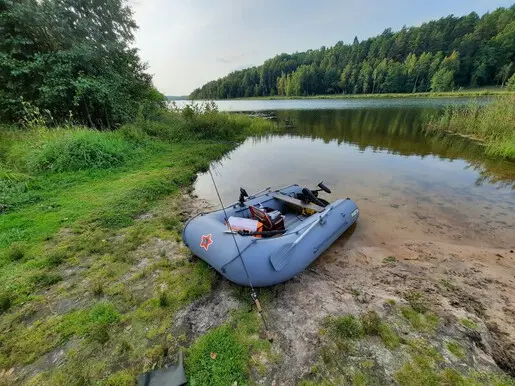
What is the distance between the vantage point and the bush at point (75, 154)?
22.1 ft

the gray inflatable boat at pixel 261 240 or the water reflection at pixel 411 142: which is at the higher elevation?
the gray inflatable boat at pixel 261 240

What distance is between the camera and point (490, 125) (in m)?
11.1

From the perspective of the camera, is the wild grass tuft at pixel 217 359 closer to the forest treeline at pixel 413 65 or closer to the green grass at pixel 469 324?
the green grass at pixel 469 324

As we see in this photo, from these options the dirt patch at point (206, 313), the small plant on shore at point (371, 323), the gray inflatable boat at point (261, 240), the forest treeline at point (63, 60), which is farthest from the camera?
the forest treeline at point (63, 60)

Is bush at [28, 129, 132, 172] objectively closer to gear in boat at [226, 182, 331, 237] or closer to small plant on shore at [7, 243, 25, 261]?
small plant on shore at [7, 243, 25, 261]

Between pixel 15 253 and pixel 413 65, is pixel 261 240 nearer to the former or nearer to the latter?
pixel 15 253

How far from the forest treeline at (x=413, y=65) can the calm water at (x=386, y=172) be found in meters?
51.0

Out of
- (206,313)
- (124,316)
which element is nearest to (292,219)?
(206,313)

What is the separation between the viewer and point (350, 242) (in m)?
4.50

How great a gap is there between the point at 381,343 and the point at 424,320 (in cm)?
70

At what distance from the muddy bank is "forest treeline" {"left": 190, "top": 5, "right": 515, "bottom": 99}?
2323 inches

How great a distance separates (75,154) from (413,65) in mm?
71793

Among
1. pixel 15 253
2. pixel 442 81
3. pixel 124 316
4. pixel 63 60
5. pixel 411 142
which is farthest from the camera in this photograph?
pixel 442 81

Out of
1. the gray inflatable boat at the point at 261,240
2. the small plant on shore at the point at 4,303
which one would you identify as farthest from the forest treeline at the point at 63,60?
the gray inflatable boat at the point at 261,240
